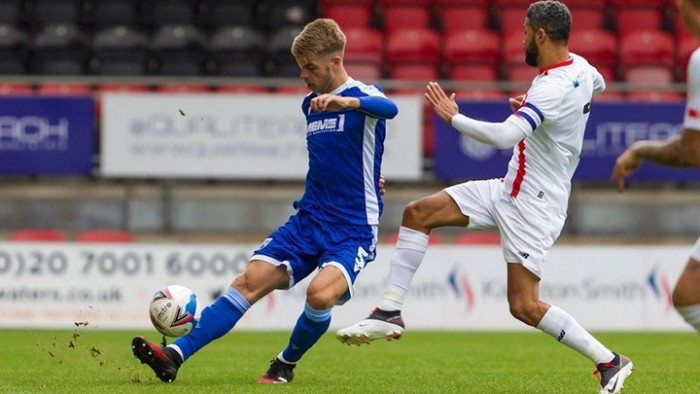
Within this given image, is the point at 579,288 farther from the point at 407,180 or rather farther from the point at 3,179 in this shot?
the point at 3,179

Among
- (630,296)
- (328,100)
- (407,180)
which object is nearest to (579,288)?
(630,296)

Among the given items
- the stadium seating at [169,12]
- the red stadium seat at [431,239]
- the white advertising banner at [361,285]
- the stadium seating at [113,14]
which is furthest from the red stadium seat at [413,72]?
the stadium seating at [113,14]

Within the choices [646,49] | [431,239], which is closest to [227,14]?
[431,239]

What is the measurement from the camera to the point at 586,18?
1894cm

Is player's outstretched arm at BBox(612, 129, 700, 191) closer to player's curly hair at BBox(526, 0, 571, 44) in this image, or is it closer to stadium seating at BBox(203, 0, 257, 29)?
player's curly hair at BBox(526, 0, 571, 44)

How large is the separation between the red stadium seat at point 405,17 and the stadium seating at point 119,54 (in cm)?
364

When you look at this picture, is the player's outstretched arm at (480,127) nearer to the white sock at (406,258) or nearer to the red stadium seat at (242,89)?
the white sock at (406,258)

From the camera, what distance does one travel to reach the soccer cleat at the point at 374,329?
7160 millimetres

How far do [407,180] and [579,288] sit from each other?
2371mm

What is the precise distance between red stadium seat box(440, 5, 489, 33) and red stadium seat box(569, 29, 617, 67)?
147 cm

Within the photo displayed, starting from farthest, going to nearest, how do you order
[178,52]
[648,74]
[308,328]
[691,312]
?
[648,74], [178,52], [308,328], [691,312]

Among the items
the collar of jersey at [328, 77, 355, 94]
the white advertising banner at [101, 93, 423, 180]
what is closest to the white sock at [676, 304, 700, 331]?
the collar of jersey at [328, 77, 355, 94]

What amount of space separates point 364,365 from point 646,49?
32.1 feet

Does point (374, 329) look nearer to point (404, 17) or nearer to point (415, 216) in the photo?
point (415, 216)
